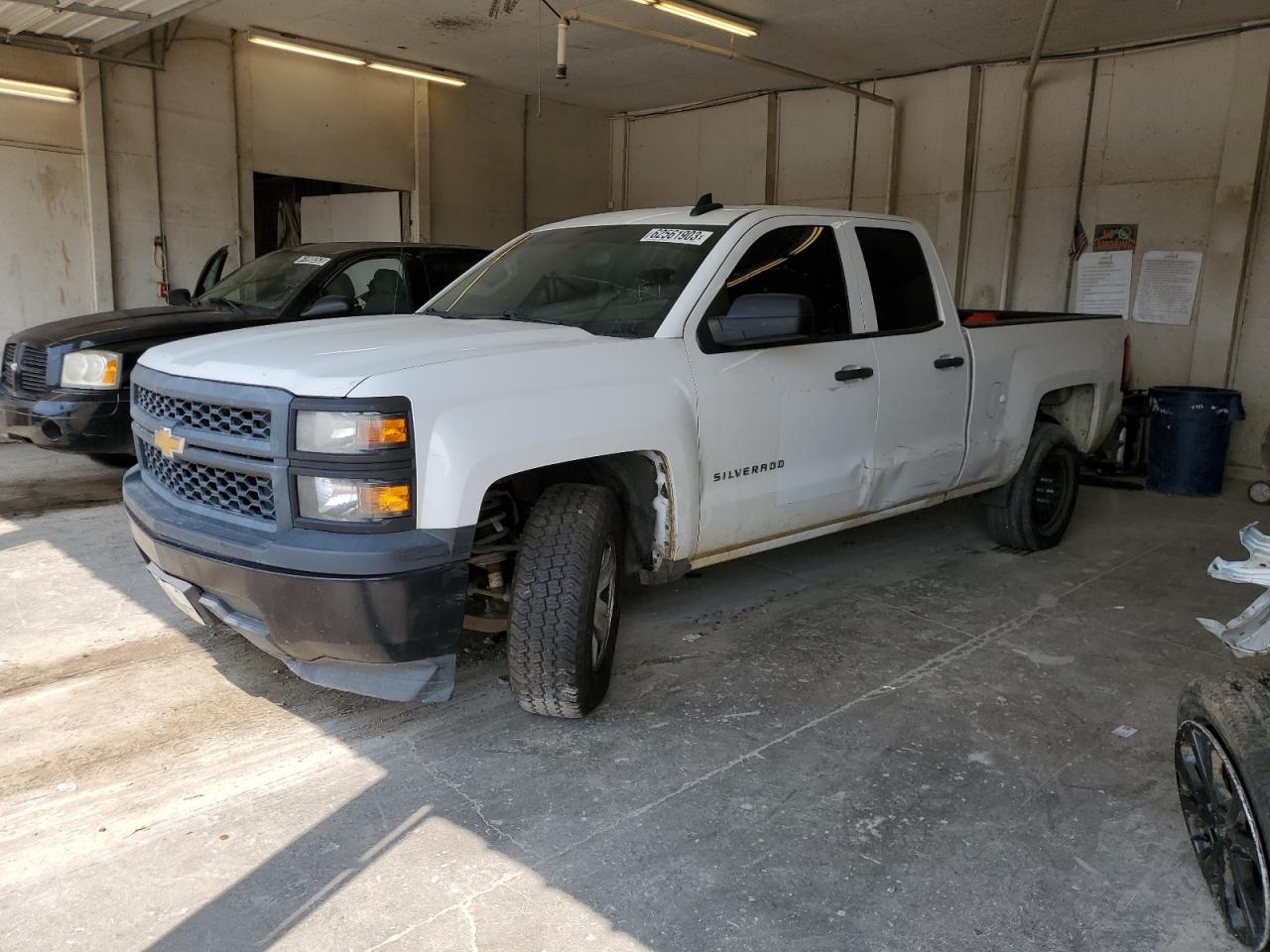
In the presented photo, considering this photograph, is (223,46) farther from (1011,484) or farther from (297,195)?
(1011,484)

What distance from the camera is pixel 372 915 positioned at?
2.45 meters

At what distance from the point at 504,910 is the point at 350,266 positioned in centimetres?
541

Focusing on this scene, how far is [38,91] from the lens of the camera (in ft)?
29.9

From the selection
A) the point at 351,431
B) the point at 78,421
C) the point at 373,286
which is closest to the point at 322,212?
the point at 373,286

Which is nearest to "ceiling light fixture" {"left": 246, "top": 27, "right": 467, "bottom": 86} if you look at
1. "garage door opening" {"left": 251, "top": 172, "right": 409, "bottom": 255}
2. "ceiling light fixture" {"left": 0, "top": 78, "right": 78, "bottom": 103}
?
"garage door opening" {"left": 251, "top": 172, "right": 409, "bottom": 255}

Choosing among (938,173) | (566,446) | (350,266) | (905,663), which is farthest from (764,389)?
(938,173)

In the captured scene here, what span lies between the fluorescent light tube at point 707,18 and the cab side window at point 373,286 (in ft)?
11.5

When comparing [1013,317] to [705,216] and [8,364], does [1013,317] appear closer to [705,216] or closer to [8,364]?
[705,216]

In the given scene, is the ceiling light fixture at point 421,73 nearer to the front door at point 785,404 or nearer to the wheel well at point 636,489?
the front door at point 785,404

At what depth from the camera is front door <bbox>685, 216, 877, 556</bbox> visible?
3732 mm

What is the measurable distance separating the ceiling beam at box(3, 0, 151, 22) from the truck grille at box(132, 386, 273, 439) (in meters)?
5.82

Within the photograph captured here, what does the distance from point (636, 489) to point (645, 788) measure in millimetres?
1122

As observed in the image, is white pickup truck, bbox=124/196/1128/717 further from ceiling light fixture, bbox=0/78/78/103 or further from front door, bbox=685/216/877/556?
ceiling light fixture, bbox=0/78/78/103

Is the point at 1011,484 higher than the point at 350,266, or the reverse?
the point at 350,266
